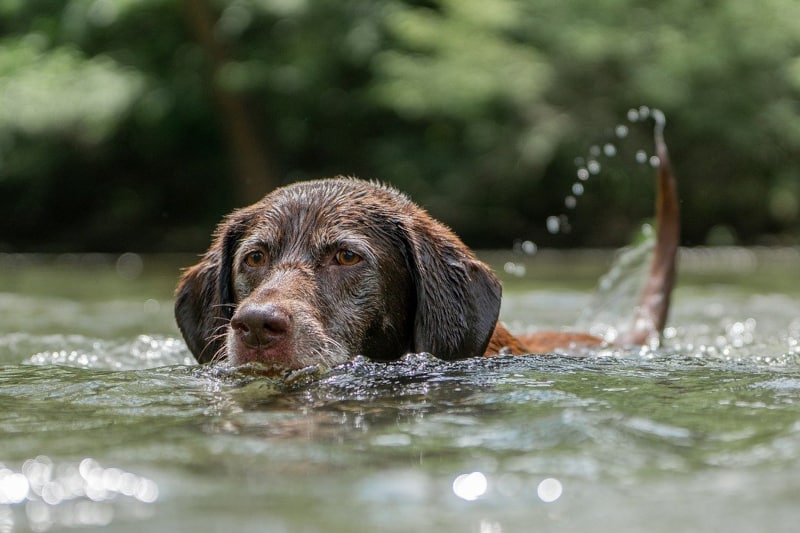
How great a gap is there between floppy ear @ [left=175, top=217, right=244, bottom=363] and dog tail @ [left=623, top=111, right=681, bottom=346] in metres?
2.35

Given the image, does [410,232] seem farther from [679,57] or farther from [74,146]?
[74,146]

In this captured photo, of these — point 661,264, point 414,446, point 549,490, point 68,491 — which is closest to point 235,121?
point 661,264

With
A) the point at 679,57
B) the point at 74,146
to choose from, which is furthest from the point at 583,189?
the point at 74,146

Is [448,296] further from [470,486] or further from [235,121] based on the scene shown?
[235,121]

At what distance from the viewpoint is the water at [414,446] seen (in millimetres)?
2287

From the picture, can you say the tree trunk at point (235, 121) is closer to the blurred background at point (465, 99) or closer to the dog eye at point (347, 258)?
the blurred background at point (465, 99)

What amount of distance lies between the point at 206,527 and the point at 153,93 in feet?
57.8

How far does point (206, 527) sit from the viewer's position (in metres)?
2.20

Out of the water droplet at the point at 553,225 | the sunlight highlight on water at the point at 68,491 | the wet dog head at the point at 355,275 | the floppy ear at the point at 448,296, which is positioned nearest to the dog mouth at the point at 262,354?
the wet dog head at the point at 355,275

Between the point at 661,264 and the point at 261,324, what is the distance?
116 inches

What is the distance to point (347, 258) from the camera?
4.50m

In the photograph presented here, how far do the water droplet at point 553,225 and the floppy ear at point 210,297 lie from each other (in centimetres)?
1186

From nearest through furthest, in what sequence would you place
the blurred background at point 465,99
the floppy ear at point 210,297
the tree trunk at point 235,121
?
the floppy ear at point 210,297 < the blurred background at point 465,99 < the tree trunk at point 235,121

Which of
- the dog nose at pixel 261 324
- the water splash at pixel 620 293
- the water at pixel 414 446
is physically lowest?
the water splash at pixel 620 293
